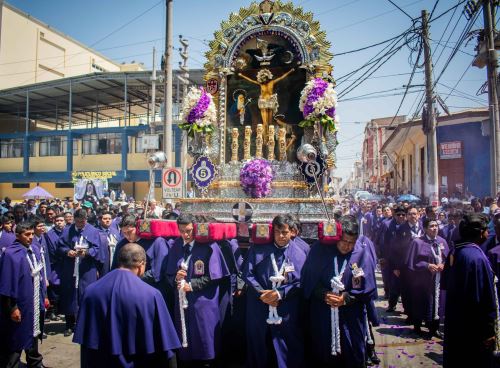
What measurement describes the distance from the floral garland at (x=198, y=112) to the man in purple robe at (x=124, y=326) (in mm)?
5709

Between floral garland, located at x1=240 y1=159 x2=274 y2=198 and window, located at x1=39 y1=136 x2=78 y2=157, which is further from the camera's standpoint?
window, located at x1=39 y1=136 x2=78 y2=157

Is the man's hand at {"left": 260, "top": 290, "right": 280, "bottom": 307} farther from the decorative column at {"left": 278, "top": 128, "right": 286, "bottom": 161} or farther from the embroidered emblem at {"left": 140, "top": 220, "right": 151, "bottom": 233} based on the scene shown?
the decorative column at {"left": 278, "top": 128, "right": 286, "bottom": 161}

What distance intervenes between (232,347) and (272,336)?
1.59 meters

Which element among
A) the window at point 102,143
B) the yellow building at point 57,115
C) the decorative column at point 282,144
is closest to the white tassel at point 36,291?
the decorative column at point 282,144

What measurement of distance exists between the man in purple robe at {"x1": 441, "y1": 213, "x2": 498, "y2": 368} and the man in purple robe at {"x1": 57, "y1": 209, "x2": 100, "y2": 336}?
19.4 feet

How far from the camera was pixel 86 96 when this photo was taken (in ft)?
107

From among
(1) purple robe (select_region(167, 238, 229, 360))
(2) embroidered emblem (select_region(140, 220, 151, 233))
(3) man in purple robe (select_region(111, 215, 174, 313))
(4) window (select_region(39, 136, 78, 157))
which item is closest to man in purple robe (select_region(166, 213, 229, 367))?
(1) purple robe (select_region(167, 238, 229, 360))

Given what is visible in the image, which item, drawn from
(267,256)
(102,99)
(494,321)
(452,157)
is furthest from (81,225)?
(102,99)

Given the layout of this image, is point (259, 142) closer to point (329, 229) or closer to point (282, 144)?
point (282, 144)

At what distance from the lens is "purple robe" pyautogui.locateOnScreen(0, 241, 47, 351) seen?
4.71 metres

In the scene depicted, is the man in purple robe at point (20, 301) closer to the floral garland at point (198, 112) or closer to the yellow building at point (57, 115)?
the floral garland at point (198, 112)

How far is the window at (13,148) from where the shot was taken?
120 ft

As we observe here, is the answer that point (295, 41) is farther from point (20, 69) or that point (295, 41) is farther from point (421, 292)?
point (20, 69)

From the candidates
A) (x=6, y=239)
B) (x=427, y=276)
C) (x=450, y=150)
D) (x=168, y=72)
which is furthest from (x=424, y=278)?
(x=450, y=150)
